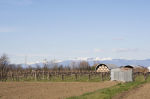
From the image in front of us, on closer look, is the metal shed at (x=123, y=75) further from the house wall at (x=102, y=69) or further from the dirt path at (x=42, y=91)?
the house wall at (x=102, y=69)

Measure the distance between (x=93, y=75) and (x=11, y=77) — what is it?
1960 cm

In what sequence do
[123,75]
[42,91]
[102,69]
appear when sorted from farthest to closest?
[102,69] < [123,75] < [42,91]

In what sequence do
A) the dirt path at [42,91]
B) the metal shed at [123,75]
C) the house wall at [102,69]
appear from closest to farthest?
the dirt path at [42,91]
the metal shed at [123,75]
the house wall at [102,69]

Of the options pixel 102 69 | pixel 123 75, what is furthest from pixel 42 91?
pixel 102 69

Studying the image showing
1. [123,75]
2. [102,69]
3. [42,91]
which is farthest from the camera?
[102,69]

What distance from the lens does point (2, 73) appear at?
186 feet

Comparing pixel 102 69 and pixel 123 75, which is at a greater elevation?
pixel 102 69

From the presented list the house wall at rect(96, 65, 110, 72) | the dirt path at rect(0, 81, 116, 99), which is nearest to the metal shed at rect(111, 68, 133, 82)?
the dirt path at rect(0, 81, 116, 99)

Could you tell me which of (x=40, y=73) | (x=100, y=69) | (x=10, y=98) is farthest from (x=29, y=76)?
(x=10, y=98)

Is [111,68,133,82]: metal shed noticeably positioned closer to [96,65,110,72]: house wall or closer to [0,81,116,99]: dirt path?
[0,81,116,99]: dirt path

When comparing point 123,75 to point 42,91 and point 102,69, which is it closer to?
point 42,91

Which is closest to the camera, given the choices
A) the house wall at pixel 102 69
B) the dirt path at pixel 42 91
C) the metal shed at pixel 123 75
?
the dirt path at pixel 42 91

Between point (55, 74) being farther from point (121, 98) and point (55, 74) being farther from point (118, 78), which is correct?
point (121, 98)

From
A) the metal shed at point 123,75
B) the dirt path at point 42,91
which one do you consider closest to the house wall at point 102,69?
the metal shed at point 123,75
